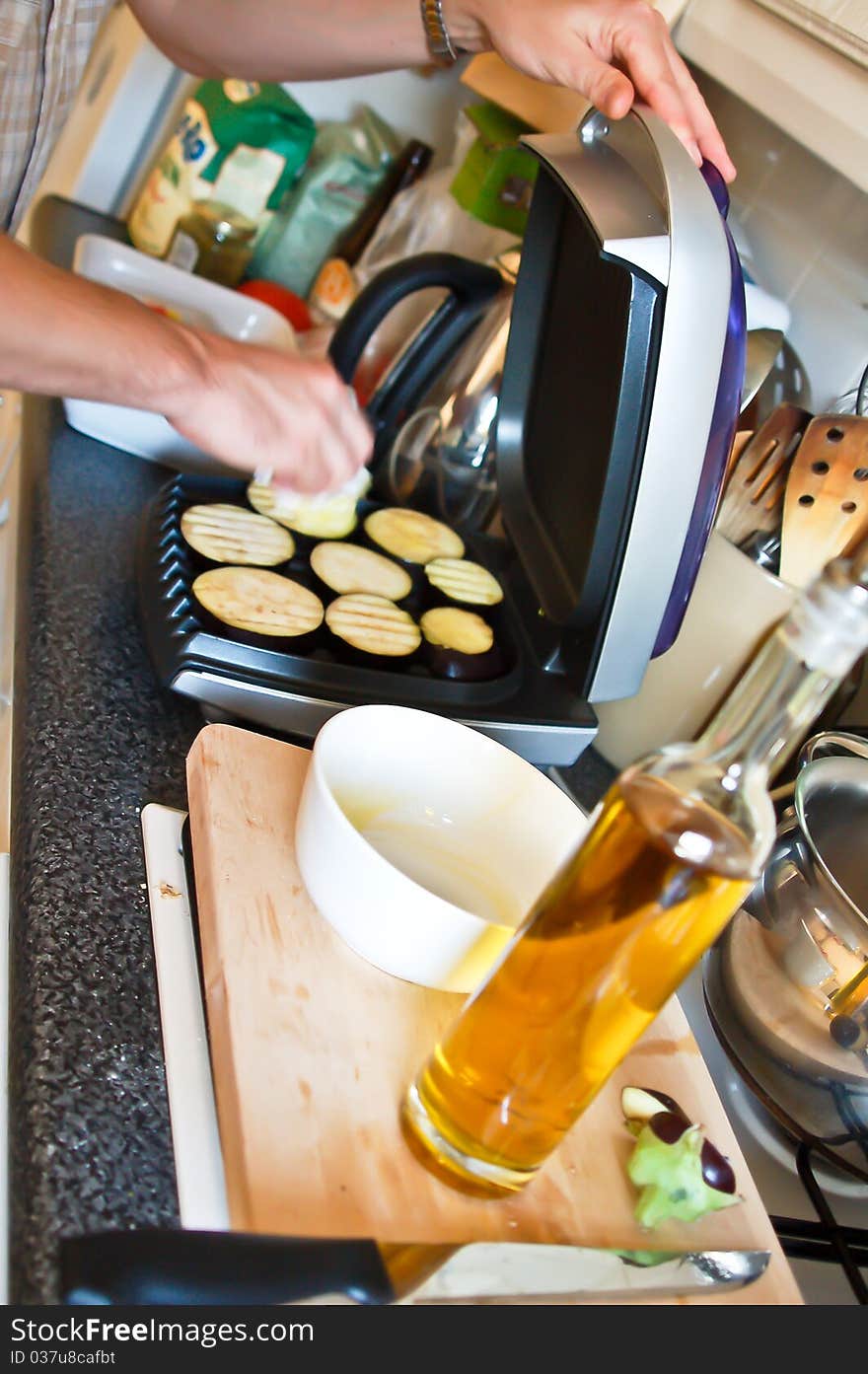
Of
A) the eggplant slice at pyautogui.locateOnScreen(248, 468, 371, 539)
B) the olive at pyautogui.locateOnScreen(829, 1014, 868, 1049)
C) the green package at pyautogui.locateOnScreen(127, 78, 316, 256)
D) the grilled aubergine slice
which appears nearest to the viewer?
the olive at pyautogui.locateOnScreen(829, 1014, 868, 1049)

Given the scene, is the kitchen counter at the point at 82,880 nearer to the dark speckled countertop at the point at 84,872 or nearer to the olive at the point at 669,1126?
the dark speckled countertop at the point at 84,872

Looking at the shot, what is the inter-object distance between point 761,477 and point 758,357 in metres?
0.12

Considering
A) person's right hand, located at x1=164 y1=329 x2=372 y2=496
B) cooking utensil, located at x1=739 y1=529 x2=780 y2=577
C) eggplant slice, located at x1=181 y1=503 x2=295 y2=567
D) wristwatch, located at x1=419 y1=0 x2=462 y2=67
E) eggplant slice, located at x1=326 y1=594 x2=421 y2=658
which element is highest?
wristwatch, located at x1=419 y1=0 x2=462 y2=67

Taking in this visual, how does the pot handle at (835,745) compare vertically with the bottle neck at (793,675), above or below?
below

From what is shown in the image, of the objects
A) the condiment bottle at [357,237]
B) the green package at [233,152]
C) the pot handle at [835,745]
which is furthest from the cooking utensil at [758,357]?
the green package at [233,152]

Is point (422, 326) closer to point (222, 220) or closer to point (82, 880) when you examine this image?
point (222, 220)

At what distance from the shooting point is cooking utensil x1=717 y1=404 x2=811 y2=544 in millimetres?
755

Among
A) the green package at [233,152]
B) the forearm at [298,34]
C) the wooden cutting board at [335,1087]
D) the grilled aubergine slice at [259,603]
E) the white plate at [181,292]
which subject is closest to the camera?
the wooden cutting board at [335,1087]

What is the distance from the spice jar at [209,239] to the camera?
47.7 inches

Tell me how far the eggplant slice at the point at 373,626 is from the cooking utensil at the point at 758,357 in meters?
0.30

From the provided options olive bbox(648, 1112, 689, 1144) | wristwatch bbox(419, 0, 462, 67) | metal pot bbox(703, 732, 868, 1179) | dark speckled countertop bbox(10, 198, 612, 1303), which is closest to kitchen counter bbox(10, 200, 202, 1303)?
dark speckled countertop bbox(10, 198, 612, 1303)

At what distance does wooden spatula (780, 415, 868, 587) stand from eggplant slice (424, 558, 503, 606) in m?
0.20

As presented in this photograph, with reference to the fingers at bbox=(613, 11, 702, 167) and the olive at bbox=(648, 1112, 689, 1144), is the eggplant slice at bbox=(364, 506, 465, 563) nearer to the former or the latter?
the fingers at bbox=(613, 11, 702, 167)
